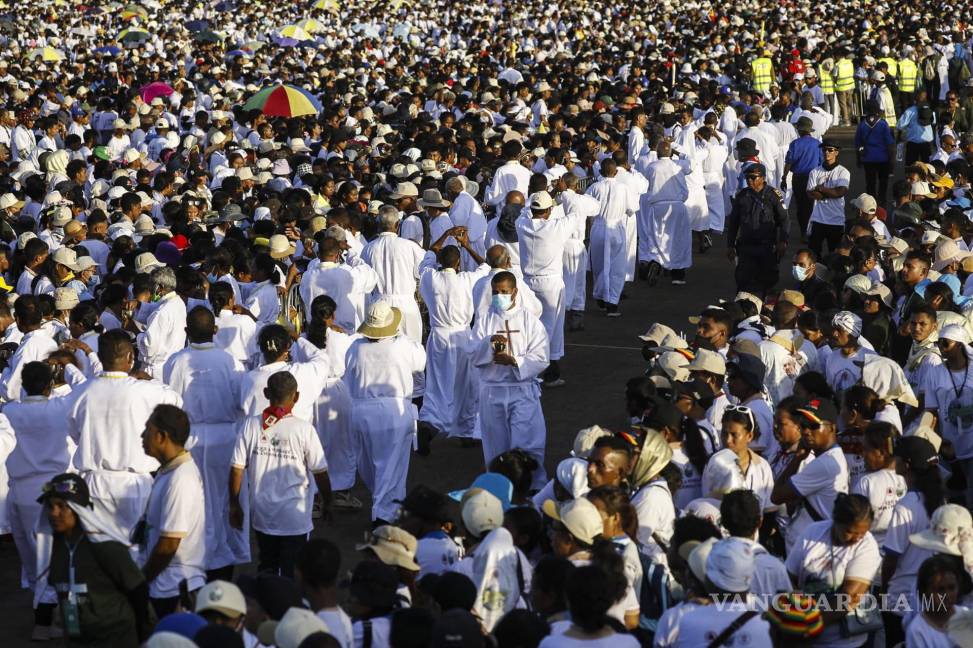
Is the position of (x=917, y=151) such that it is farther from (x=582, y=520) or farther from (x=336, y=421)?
(x=582, y=520)

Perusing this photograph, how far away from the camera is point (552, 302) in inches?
509

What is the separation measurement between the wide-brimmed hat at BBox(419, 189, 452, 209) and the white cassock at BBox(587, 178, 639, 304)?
2.08 m

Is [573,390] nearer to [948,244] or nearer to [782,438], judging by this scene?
[948,244]

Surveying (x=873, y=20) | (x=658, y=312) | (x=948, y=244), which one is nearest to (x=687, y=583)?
(x=948, y=244)

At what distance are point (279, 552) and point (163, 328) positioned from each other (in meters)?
2.11

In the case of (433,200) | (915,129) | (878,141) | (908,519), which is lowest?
(908,519)

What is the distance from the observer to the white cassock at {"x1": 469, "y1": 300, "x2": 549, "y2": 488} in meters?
10.0

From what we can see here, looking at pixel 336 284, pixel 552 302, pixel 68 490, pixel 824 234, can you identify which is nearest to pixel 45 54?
pixel 824 234

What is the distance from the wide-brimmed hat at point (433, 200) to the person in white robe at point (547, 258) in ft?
2.91

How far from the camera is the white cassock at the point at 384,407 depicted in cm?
959

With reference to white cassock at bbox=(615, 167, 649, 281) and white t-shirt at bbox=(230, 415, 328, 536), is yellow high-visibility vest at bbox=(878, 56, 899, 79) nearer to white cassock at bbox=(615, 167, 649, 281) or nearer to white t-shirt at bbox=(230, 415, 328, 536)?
white cassock at bbox=(615, 167, 649, 281)

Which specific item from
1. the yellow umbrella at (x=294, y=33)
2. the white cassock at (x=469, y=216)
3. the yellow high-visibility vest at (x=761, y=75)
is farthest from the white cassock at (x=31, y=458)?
the yellow umbrella at (x=294, y=33)

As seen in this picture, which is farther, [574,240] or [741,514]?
[574,240]

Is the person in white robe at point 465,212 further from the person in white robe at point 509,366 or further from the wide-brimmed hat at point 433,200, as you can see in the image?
the person in white robe at point 509,366
